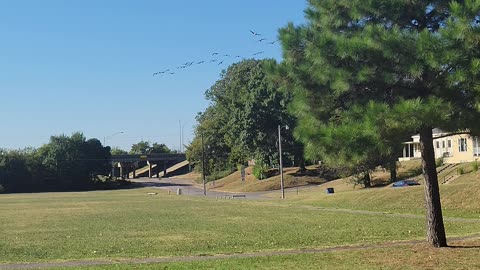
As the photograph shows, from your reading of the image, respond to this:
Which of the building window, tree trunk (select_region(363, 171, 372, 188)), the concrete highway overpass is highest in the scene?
the concrete highway overpass

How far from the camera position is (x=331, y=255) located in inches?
574

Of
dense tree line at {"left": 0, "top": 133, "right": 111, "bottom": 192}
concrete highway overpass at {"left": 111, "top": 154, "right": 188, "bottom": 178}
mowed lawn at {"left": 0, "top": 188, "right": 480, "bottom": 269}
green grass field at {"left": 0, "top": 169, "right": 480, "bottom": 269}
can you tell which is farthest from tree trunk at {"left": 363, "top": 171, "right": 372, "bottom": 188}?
concrete highway overpass at {"left": 111, "top": 154, "right": 188, "bottom": 178}

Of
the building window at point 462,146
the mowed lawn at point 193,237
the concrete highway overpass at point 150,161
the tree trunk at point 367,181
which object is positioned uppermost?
the concrete highway overpass at point 150,161

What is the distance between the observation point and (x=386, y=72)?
497 inches

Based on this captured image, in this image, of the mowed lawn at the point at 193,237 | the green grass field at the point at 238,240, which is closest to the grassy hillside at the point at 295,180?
the green grass field at the point at 238,240

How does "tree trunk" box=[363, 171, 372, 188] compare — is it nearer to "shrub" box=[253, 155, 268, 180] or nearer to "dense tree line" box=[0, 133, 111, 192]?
"shrub" box=[253, 155, 268, 180]

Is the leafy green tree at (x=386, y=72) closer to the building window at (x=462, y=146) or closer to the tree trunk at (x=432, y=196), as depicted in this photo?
the tree trunk at (x=432, y=196)

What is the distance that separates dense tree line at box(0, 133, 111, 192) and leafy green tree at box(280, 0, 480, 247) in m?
118

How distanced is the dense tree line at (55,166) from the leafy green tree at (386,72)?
388 ft

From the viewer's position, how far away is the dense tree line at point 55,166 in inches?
4850

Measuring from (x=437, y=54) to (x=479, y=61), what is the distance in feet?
2.59

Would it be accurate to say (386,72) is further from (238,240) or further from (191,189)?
(191,189)

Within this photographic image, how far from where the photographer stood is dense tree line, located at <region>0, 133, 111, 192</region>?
4850 inches

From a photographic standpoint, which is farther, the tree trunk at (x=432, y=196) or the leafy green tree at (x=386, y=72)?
the tree trunk at (x=432, y=196)
